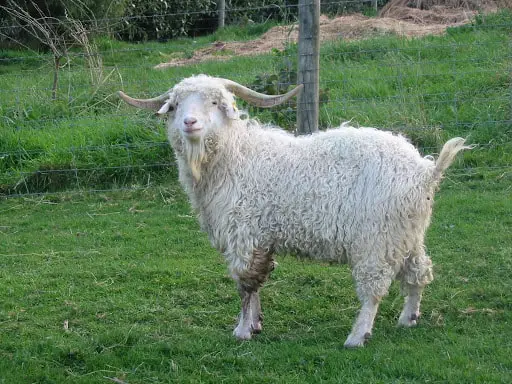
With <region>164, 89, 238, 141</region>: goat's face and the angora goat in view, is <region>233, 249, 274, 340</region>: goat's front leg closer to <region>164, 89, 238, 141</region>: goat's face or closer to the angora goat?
the angora goat

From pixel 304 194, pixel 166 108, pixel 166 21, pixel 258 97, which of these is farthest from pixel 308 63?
pixel 166 21

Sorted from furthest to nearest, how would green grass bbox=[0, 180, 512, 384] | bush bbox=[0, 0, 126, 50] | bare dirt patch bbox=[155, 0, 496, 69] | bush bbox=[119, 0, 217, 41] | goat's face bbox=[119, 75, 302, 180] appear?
bush bbox=[119, 0, 217, 41] < bush bbox=[0, 0, 126, 50] < bare dirt patch bbox=[155, 0, 496, 69] < goat's face bbox=[119, 75, 302, 180] < green grass bbox=[0, 180, 512, 384]

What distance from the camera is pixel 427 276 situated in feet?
16.7

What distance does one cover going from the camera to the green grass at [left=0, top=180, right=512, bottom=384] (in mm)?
4484

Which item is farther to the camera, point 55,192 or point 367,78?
point 367,78

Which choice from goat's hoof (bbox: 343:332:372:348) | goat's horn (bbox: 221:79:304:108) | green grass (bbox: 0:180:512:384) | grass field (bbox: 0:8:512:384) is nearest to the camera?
green grass (bbox: 0:180:512:384)

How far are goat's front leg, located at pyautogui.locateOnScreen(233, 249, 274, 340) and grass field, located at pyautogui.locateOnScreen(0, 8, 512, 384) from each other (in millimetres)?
122

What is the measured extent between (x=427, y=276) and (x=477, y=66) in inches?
223

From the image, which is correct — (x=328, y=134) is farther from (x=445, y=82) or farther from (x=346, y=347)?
(x=445, y=82)

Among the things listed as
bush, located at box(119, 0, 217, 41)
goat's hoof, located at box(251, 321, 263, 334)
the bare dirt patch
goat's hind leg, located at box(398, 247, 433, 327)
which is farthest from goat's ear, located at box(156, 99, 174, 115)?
bush, located at box(119, 0, 217, 41)

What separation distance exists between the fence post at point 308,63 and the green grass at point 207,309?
1388mm

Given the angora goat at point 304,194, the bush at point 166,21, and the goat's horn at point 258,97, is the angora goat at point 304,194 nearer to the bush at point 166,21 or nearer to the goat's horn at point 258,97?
the goat's horn at point 258,97

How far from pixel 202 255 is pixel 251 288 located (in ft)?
5.15

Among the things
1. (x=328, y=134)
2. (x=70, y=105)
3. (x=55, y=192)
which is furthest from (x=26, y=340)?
(x=70, y=105)
